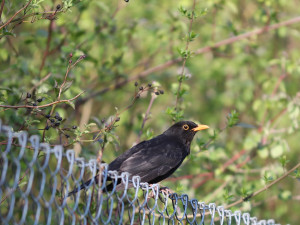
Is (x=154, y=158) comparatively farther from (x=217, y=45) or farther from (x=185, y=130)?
(x=217, y=45)

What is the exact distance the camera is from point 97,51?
26.2 ft

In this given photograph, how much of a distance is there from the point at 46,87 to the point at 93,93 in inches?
69.0

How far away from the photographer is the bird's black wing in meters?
5.25

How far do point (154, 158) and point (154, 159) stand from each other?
13mm

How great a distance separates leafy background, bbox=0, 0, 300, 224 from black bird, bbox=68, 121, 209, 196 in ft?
0.56

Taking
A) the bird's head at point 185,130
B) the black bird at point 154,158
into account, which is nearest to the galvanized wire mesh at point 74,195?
the black bird at point 154,158

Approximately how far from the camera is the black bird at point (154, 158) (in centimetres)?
525

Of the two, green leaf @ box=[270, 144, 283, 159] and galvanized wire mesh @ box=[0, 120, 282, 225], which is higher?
green leaf @ box=[270, 144, 283, 159]

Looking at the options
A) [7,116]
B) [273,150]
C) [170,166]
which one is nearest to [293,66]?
[273,150]

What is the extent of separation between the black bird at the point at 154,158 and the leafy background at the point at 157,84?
0.17 meters

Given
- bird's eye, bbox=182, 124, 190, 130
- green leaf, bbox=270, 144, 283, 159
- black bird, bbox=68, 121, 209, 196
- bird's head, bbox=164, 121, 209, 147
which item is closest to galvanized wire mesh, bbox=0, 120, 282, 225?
black bird, bbox=68, 121, 209, 196

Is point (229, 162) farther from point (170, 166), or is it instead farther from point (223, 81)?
point (223, 81)

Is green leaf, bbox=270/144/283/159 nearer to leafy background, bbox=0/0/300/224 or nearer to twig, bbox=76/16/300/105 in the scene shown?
leafy background, bbox=0/0/300/224

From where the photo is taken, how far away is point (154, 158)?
5492 mm
